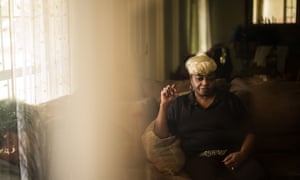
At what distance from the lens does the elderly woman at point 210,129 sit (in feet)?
3.78

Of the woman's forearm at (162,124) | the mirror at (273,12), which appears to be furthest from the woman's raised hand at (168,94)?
the mirror at (273,12)

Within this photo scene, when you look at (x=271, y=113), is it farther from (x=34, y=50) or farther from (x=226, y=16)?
(x=34, y=50)

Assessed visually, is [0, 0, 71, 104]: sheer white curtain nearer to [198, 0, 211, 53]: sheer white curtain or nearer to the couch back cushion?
[198, 0, 211, 53]: sheer white curtain

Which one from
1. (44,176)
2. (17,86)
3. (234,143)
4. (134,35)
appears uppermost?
(134,35)

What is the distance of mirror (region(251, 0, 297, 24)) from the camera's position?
113 centimetres

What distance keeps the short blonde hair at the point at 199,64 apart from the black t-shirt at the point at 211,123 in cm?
6

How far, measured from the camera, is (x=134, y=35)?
3.92 ft

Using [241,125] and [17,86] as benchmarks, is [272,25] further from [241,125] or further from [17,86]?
[17,86]

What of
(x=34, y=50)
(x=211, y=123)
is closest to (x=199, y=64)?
(x=211, y=123)

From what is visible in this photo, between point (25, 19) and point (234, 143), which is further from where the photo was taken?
point (25, 19)

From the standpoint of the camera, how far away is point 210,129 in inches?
45.6

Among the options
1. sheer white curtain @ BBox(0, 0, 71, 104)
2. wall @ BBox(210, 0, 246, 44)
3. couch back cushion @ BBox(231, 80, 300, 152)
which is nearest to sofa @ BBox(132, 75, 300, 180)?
couch back cushion @ BBox(231, 80, 300, 152)

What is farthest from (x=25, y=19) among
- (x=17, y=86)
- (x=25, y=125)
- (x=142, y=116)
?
(x=142, y=116)

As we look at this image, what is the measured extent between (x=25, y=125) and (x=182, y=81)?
0.45 metres
